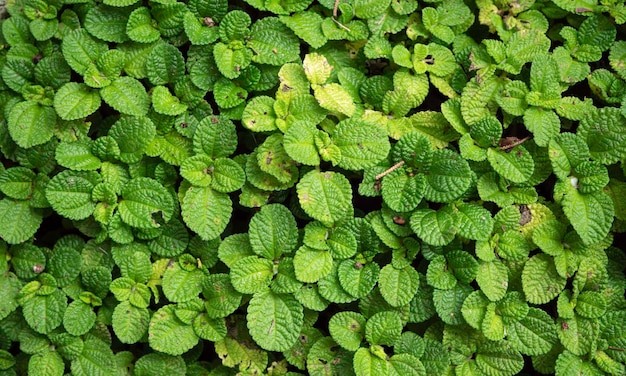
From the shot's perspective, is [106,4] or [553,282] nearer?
[553,282]

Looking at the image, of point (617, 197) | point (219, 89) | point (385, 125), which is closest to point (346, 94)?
point (385, 125)

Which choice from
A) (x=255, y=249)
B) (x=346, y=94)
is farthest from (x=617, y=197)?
(x=255, y=249)

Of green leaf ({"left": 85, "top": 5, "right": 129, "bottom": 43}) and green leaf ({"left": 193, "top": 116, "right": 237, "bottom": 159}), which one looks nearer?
green leaf ({"left": 193, "top": 116, "right": 237, "bottom": 159})

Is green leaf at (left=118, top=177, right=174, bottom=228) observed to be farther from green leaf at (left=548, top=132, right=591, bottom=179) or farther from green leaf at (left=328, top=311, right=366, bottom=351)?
green leaf at (left=548, top=132, right=591, bottom=179)

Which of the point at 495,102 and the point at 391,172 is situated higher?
the point at 495,102

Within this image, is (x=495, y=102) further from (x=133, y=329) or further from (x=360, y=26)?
(x=133, y=329)

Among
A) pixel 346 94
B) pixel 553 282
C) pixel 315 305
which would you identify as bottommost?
pixel 315 305

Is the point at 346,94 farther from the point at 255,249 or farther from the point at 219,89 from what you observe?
the point at 255,249

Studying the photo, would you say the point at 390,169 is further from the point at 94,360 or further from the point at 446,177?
the point at 94,360

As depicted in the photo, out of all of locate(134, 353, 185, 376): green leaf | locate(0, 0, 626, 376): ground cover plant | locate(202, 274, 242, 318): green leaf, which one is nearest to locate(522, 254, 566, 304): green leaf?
locate(0, 0, 626, 376): ground cover plant
